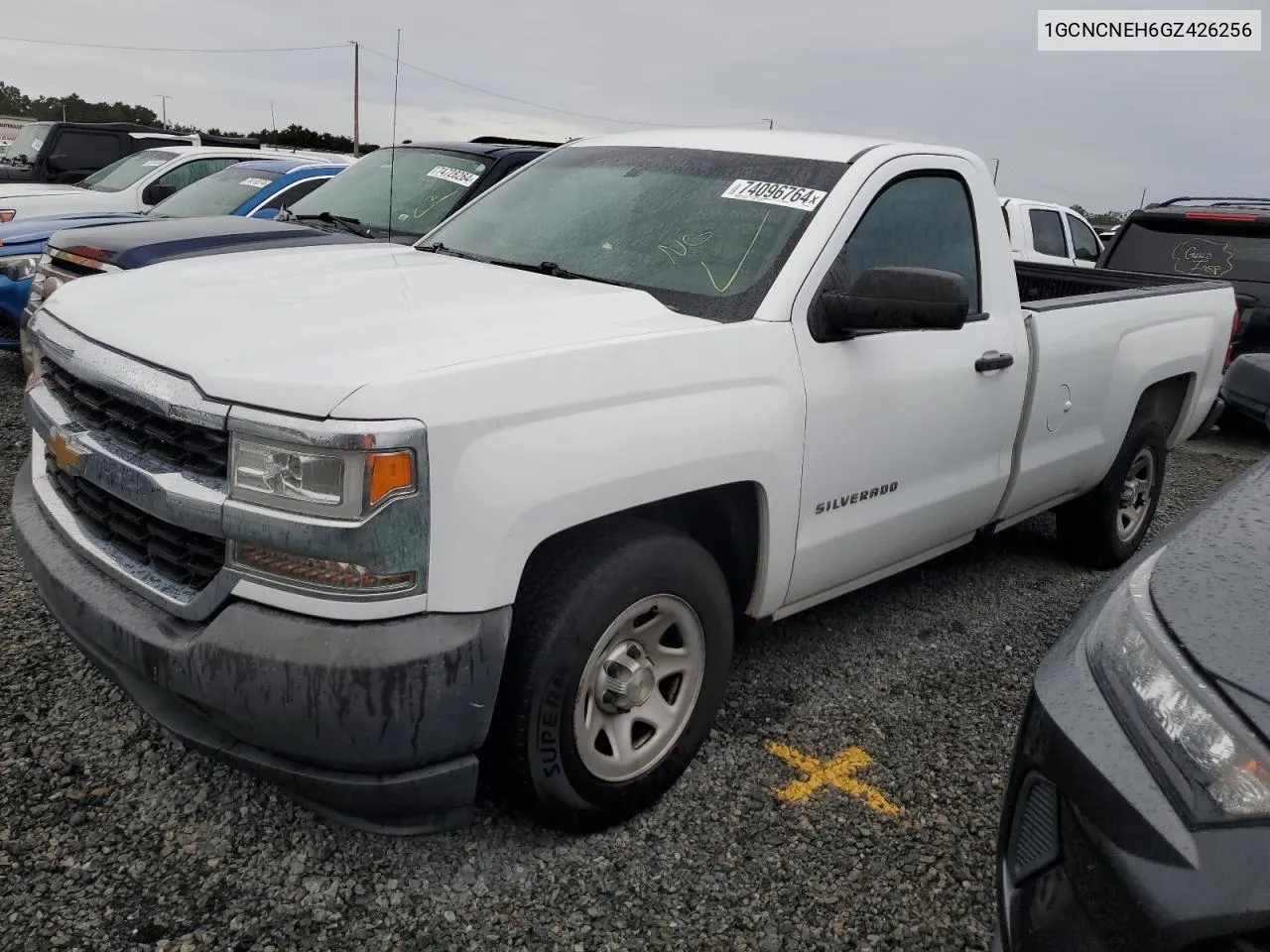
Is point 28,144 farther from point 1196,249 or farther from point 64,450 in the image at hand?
point 64,450

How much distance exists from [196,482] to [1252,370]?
2.49 m

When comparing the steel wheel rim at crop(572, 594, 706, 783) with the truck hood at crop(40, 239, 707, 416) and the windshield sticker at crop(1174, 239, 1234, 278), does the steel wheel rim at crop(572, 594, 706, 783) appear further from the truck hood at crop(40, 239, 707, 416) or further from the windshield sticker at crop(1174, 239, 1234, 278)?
the windshield sticker at crop(1174, 239, 1234, 278)

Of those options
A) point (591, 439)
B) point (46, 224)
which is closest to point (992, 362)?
point (591, 439)

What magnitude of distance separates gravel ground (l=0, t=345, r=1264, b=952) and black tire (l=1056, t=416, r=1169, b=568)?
1.66 metres

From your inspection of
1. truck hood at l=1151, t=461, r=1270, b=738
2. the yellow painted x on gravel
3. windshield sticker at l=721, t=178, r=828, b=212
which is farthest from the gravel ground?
windshield sticker at l=721, t=178, r=828, b=212

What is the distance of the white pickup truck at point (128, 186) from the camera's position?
852cm

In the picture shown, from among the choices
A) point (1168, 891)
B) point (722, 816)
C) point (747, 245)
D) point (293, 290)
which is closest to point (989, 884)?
point (722, 816)

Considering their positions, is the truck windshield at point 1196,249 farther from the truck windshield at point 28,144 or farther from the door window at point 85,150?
the truck windshield at point 28,144

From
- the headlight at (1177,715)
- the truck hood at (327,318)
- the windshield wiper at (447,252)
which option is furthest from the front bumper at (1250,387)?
the windshield wiper at (447,252)

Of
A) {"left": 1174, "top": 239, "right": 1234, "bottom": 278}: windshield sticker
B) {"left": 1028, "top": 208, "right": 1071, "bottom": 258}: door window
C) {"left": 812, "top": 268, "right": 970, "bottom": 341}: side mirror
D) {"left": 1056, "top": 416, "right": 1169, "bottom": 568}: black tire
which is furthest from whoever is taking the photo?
{"left": 1028, "top": 208, "right": 1071, "bottom": 258}: door window

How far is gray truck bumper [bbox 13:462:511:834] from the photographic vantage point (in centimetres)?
197

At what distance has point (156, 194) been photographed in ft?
29.3

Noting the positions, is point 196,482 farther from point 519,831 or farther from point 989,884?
point 989,884

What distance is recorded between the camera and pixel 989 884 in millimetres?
2537
